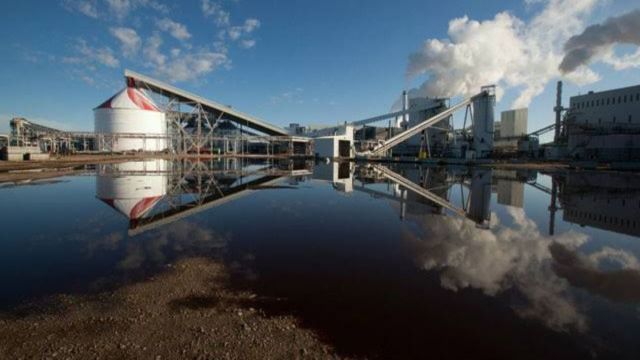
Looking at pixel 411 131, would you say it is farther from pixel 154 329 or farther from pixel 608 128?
pixel 154 329

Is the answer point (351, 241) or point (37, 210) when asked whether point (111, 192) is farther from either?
point (351, 241)

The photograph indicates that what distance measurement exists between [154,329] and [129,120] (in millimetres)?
67280

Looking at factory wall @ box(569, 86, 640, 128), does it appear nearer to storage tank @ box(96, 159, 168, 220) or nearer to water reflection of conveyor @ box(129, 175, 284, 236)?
water reflection of conveyor @ box(129, 175, 284, 236)

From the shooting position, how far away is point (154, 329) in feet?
14.2

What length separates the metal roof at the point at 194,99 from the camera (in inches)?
2324

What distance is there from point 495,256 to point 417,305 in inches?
162

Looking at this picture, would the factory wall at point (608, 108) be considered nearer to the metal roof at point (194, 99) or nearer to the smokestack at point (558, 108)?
the smokestack at point (558, 108)

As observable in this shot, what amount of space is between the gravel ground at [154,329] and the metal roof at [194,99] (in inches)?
2511

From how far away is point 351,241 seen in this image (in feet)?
29.8

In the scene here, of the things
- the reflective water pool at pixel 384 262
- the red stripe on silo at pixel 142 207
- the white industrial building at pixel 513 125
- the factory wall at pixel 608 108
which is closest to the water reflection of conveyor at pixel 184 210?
the reflective water pool at pixel 384 262

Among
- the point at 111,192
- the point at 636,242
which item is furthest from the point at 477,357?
the point at 111,192

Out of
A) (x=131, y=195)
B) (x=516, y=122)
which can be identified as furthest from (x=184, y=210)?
(x=516, y=122)

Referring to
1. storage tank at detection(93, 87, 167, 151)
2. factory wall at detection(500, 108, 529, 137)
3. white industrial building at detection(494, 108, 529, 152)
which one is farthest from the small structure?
factory wall at detection(500, 108, 529, 137)

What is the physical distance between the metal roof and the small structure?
671 inches
